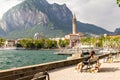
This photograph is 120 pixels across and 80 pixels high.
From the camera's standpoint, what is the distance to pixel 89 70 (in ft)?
70.2

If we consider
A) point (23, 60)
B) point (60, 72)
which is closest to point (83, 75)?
point (60, 72)

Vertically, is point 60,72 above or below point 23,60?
above

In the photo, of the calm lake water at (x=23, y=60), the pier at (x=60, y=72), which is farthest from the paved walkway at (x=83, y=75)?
the calm lake water at (x=23, y=60)

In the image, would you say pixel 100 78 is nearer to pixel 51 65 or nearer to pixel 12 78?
pixel 51 65

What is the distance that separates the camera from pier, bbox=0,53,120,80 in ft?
42.4

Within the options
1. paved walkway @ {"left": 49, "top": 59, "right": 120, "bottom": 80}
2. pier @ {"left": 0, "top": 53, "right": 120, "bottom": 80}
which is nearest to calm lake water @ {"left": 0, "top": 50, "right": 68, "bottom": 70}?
pier @ {"left": 0, "top": 53, "right": 120, "bottom": 80}

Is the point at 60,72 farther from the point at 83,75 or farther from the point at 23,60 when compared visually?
the point at 23,60

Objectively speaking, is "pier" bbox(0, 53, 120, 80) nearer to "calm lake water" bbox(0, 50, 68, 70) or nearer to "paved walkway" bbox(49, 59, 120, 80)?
"paved walkway" bbox(49, 59, 120, 80)

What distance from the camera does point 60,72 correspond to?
68.7 ft

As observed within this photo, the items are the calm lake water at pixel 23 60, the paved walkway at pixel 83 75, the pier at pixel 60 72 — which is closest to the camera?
the pier at pixel 60 72

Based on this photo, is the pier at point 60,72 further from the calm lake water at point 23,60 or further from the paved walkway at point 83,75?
the calm lake water at point 23,60

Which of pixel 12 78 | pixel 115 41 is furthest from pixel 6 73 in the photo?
pixel 115 41

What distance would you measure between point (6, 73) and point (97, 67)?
8154 millimetres

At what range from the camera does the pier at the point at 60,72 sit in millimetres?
12927
